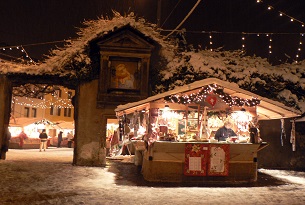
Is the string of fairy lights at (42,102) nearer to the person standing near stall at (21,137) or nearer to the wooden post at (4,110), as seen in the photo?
the person standing near stall at (21,137)

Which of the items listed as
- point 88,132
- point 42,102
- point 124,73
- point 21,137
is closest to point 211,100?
point 124,73

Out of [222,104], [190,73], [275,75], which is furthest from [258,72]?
[222,104]

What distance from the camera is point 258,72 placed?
18.1 meters

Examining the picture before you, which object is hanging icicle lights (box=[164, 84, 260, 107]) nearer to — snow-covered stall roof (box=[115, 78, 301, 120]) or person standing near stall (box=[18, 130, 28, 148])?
snow-covered stall roof (box=[115, 78, 301, 120])

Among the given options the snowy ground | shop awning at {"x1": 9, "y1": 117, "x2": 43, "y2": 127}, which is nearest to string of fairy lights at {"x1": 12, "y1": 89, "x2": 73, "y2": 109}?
shop awning at {"x1": 9, "y1": 117, "x2": 43, "y2": 127}

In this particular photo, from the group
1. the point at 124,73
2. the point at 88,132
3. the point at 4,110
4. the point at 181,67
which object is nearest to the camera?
the point at 88,132

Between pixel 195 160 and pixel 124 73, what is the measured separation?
285 inches

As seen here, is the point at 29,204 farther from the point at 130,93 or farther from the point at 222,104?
the point at 130,93

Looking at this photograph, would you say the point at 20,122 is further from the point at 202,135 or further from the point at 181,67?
the point at 202,135

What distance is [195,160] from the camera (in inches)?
466

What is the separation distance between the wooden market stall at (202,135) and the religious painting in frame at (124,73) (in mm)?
2561

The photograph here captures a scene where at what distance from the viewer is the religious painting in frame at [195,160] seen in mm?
11773

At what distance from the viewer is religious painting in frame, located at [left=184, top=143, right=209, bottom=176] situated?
1177cm

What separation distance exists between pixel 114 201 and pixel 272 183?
6786 millimetres
